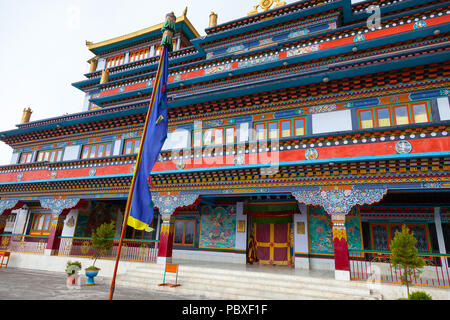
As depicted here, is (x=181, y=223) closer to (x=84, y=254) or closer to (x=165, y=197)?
(x=165, y=197)

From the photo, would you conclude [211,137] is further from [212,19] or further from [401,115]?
A: [212,19]

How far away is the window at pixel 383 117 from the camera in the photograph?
10320mm

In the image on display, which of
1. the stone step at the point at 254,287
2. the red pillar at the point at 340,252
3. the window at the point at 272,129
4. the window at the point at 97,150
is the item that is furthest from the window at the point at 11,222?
the red pillar at the point at 340,252

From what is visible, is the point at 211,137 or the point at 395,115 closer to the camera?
the point at 395,115

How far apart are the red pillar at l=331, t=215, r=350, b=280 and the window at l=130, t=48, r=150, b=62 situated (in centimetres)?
1919

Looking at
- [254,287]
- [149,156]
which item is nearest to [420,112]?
[254,287]

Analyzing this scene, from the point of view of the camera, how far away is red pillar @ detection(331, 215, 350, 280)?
29.1ft

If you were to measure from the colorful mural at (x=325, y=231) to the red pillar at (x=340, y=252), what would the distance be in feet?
9.64

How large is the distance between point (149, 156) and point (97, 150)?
37.4 feet

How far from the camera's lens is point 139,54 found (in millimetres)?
22266

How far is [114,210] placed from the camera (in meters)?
18.1

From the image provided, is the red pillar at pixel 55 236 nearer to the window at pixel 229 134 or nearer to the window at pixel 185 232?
the window at pixel 185 232
